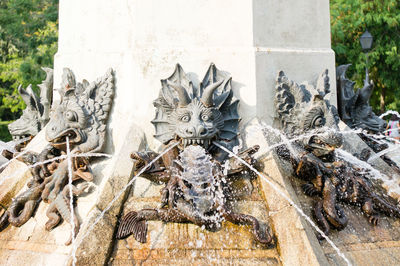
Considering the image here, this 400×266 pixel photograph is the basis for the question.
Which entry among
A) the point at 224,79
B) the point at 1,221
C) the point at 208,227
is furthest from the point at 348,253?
the point at 1,221

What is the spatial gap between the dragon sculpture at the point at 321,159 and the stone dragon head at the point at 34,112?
124 inches

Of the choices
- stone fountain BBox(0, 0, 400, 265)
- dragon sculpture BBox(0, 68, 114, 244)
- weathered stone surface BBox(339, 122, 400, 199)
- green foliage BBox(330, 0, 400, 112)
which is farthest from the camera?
green foliage BBox(330, 0, 400, 112)

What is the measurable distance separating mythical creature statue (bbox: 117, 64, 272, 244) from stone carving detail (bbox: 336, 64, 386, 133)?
2.03 m

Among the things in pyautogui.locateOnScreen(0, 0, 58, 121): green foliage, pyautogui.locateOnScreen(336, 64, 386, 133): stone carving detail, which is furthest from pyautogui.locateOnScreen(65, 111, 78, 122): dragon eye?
pyautogui.locateOnScreen(0, 0, 58, 121): green foliage

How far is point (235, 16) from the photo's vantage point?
4.80 meters

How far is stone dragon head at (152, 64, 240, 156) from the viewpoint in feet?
13.2

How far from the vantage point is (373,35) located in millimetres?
15031

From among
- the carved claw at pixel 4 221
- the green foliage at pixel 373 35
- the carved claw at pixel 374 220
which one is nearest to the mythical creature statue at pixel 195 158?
the carved claw at pixel 374 220

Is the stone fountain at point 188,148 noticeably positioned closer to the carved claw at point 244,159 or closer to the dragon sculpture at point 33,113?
the carved claw at point 244,159

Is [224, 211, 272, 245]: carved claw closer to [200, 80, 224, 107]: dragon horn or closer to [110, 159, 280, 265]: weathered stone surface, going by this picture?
[110, 159, 280, 265]: weathered stone surface

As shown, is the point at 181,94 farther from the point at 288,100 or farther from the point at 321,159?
the point at 321,159

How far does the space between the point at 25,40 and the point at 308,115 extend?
528 inches

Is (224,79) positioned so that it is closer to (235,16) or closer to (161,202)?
(235,16)

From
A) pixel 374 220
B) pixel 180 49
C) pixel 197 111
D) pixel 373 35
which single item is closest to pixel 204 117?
pixel 197 111
